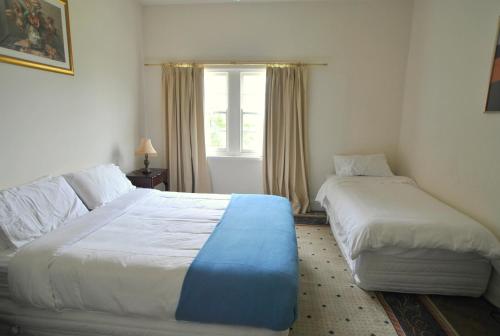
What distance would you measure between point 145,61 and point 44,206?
105 inches

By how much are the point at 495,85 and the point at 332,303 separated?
7.15ft

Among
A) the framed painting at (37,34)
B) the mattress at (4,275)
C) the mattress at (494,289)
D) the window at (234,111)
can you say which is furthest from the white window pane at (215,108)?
the mattress at (494,289)

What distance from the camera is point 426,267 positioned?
2164 millimetres

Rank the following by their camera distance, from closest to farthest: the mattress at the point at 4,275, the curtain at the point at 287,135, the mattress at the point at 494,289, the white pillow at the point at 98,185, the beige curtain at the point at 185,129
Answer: the mattress at the point at 4,275
the mattress at the point at 494,289
the white pillow at the point at 98,185
the curtain at the point at 287,135
the beige curtain at the point at 185,129

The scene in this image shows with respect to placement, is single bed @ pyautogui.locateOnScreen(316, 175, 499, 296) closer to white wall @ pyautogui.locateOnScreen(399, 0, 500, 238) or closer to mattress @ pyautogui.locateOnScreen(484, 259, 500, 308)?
mattress @ pyautogui.locateOnScreen(484, 259, 500, 308)

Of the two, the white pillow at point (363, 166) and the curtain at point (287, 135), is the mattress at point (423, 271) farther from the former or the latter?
the curtain at point (287, 135)

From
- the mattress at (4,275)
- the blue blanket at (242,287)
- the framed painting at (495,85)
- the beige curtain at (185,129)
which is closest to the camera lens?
the blue blanket at (242,287)

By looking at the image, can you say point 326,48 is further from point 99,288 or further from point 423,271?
point 99,288

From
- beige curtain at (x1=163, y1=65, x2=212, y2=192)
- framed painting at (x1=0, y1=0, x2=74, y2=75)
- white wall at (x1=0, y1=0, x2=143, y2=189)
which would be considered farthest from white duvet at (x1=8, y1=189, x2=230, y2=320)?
beige curtain at (x1=163, y1=65, x2=212, y2=192)

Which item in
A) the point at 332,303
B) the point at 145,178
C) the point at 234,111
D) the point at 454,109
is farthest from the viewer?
the point at 234,111

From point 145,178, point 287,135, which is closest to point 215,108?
point 287,135

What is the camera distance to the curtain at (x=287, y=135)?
3.76 m

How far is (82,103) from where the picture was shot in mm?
2762

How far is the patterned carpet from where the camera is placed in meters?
1.85
